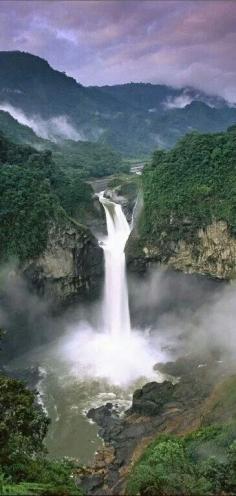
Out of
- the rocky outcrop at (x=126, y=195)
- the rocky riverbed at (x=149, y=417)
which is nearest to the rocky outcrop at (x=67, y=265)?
the rocky outcrop at (x=126, y=195)

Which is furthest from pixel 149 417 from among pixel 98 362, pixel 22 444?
pixel 22 444

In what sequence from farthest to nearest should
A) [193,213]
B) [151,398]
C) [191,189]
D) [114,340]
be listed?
1. [191,189]
2. [193,213]
3. [114,340]
4. [151,398]

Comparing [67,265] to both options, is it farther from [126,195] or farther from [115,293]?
[126,195]

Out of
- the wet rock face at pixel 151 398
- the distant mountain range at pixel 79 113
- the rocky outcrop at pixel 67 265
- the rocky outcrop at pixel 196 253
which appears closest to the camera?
the wet rock face at pixel 151 398

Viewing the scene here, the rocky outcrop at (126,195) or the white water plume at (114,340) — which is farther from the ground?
the rocky outcrop at (126,195)

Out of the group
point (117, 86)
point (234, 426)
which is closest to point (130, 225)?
point (234, 426)

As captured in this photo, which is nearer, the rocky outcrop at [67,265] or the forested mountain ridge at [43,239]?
the forested mountain ridge at [43,239]

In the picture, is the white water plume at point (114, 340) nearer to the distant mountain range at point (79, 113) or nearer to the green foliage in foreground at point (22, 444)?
the green foliage in foreground at point (22, 444)
